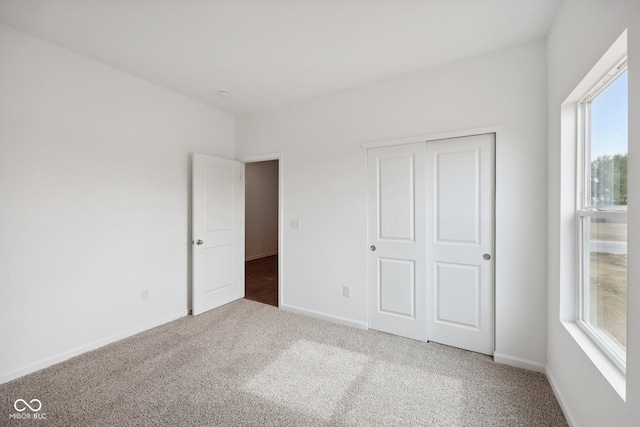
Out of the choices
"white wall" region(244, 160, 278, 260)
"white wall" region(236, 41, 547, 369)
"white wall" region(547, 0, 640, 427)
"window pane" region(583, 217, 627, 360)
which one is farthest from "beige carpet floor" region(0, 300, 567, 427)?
"white wall" region(244, 160, 278, 260)

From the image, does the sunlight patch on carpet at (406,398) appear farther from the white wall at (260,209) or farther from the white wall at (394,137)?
the white wall at (260,209)

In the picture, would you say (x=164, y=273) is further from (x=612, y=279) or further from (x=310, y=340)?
(x=612, y=279)

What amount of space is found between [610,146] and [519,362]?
1.75m

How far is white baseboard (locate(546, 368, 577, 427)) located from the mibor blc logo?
3.14 m

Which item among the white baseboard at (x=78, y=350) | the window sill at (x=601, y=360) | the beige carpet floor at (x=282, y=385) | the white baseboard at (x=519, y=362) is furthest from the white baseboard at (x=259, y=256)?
the window sill at (x=601, y=360)

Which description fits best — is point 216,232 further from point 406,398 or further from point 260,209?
point 260,209

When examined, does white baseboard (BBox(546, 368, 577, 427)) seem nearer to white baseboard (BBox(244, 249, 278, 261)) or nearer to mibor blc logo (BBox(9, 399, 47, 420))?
mibor blc logo (BBox(9, 399, 47, 420))

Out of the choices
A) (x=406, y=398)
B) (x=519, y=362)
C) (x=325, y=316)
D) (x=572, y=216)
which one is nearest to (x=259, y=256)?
(x=325, y=316)

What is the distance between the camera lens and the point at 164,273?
3.16 m

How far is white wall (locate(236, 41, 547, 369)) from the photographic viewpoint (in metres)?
2.20

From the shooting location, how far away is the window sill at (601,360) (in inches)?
46.3

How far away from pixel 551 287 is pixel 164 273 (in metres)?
3.66

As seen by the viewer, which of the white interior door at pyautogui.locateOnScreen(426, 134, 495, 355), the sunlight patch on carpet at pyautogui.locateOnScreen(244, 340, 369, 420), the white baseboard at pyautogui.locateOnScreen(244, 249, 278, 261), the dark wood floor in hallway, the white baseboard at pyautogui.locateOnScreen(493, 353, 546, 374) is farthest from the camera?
the white baseboard at pyautogui.locateOnScreen(244, 249, 278, 261)

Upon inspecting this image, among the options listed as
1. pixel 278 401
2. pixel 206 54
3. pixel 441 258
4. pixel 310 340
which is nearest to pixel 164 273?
pixel 310 340
